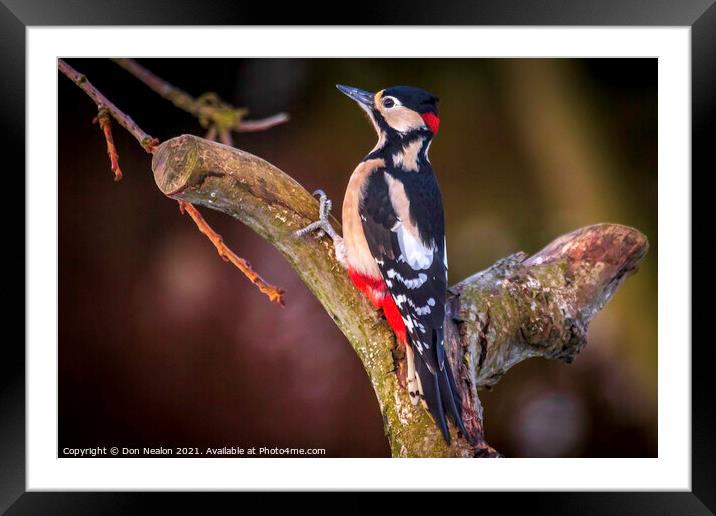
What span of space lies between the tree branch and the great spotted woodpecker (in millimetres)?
55

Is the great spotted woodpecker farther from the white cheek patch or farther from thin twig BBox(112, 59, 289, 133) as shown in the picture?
thin twig BBox(112, 59, 289, 133)

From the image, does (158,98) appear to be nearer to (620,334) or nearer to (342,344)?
(342,344)

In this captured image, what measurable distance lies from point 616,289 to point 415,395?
3.03 feet

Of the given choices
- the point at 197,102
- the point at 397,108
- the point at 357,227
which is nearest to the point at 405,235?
the point at 357,227

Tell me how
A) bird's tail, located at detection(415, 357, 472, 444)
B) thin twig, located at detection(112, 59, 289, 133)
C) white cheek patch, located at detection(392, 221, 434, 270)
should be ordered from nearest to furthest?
bird's tail, located at detection(415, 357, 472, 444) < white cheek patch, located at detection(392, 221, 434, 270) < thin twig, located at detection(112, 59, 289, 133)

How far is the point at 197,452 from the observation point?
7.22 feet

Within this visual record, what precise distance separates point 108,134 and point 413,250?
1032 millimetres

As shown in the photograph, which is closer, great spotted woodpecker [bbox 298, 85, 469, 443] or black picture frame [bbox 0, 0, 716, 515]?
great spotted woodpecker [bbox 298, 85, 469, 443]

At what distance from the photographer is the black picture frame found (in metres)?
2.02

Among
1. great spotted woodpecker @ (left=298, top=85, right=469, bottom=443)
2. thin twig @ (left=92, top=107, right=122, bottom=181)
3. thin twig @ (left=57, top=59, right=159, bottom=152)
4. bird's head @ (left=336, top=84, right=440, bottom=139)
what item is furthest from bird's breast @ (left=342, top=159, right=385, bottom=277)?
thin twig @ (left=92, top=107, right=122, bottom=181)

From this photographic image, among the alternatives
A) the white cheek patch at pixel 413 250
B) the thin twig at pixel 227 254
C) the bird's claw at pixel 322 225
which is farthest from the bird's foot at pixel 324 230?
the thin twig at pixel 227 254

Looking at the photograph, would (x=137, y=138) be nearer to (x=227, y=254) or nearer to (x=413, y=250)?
(x=227, y=254)
